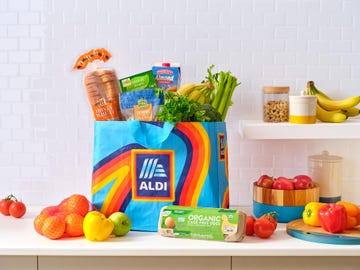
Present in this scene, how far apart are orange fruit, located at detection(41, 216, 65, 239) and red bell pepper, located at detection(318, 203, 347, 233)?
40.1 inches

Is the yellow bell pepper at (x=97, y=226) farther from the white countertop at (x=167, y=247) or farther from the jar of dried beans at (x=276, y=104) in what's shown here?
the jar of dried beans at (x=276, y=104)

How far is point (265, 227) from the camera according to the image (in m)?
2.44

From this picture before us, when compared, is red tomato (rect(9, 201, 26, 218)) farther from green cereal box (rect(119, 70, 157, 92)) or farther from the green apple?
green cereal box (rect(119, 70, 157, 92))

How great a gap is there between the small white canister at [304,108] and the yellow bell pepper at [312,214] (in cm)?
41

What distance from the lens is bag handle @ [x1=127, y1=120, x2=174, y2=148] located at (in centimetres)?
255

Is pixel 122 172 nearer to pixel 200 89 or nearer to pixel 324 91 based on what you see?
pixel 200 89

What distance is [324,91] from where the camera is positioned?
3.05 m

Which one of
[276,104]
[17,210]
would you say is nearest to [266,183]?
[276,104]

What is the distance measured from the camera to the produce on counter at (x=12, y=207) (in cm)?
282

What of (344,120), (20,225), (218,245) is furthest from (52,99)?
(344,120)

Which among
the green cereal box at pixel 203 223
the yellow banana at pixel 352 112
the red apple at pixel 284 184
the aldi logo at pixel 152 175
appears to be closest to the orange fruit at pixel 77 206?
the aldi logo at pixel 152 175

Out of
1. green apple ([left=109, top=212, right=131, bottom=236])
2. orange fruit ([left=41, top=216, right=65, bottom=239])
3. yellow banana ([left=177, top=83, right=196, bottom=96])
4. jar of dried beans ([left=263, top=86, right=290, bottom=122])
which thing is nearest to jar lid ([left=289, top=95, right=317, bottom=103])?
jar of dried beans ([left=263, top=86, right=290, bottom=122])

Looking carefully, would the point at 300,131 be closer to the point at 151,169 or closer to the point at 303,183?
the point at 303,183

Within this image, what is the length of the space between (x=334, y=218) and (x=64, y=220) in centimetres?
106
